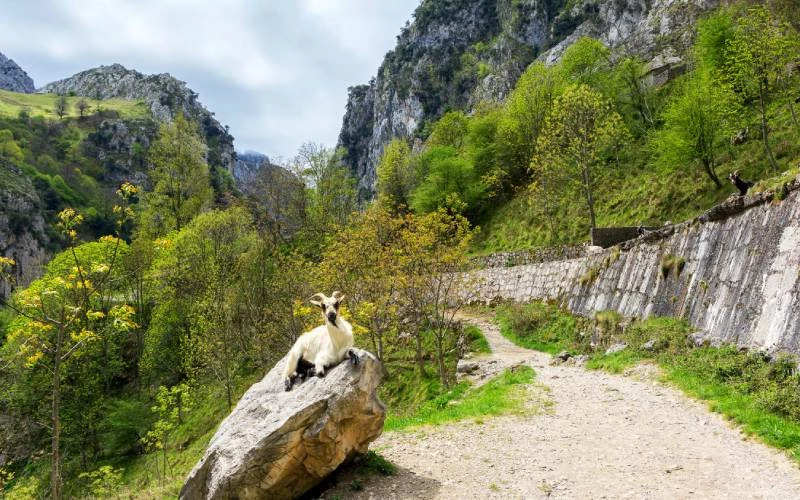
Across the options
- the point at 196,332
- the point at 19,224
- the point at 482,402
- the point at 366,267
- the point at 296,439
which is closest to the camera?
the point at 296,439

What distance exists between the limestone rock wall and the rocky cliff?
64.7 meters

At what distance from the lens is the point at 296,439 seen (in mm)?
7074

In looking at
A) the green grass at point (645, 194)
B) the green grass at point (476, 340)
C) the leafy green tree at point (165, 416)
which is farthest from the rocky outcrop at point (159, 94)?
the green grass at point (476, 340)

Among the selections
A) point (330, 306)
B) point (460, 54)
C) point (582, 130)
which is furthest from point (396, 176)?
point (460, 54)

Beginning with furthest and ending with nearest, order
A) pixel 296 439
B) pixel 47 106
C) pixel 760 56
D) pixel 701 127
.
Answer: pixel 47 106
pixel 701 127
pixel 760 56
pixel 296 439

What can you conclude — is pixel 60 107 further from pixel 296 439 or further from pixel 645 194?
pixel 296 439

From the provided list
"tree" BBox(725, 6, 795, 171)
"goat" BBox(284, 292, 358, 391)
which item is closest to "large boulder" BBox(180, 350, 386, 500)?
"goat" BBox(284, 292, 358, 391)

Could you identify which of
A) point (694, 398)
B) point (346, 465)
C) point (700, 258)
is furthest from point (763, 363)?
point (346, 465)

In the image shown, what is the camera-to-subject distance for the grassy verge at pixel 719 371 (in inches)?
309

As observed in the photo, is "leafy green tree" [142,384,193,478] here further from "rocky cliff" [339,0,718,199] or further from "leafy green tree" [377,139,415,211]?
"rocky cliff" [339,0,718,199]

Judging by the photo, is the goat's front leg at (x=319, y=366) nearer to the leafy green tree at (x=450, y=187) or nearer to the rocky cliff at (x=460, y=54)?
the leafy green tree at (x=450, y=187)

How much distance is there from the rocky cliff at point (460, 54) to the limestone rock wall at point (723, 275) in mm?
64660

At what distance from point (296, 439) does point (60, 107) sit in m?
156

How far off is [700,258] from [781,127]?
22643mm
